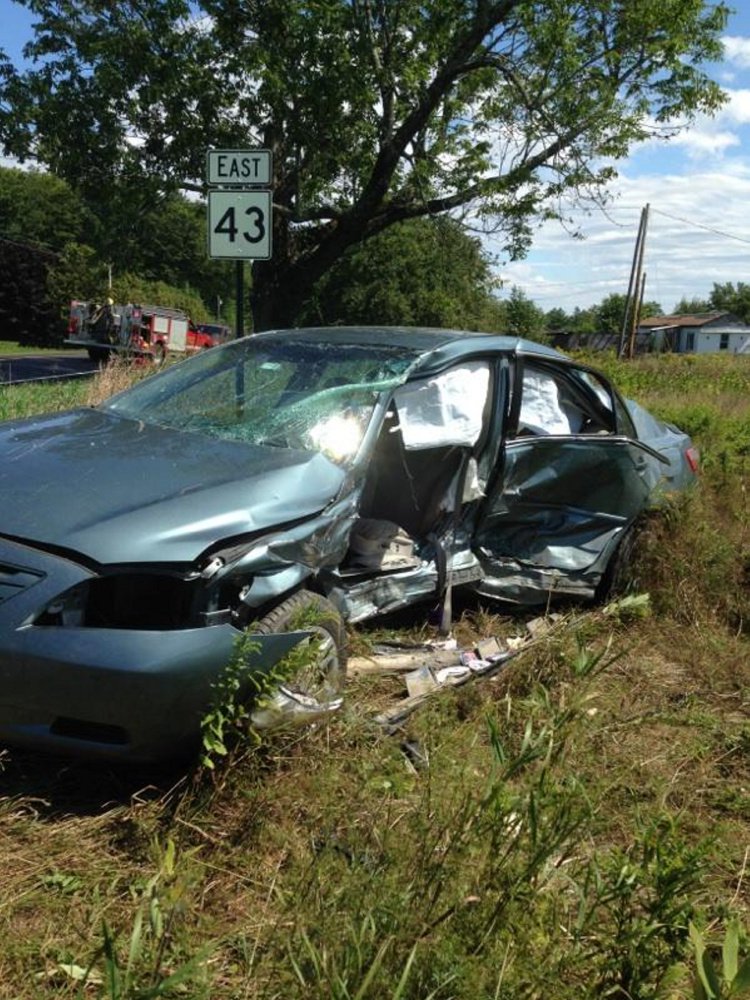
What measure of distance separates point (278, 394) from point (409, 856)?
244 centimetres

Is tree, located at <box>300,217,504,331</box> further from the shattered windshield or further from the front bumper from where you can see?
the front bumper

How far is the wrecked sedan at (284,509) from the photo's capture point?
2742 millimetres

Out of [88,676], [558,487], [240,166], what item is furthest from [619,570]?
[240,166]

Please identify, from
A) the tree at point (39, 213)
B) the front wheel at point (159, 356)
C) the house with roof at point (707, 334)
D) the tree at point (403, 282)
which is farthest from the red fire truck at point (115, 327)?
the house with roof at point (707, 334)

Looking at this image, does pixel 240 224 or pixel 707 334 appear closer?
pixel 240 224

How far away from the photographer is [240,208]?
7.39 meters

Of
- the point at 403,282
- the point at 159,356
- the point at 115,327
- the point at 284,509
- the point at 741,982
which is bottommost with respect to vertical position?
the point at 741,982

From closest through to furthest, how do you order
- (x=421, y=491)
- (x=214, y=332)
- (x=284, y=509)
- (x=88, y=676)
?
(x=88, y=676) < (x=284, y=509) < (x=421, y=491) < (x=214, y=332)

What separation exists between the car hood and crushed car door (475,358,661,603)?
140 centimetres

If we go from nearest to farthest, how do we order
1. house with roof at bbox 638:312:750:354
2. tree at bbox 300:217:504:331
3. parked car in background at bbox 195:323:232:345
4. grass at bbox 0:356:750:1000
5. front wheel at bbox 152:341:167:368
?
grass at bbox 0:356:750:1000 < front wheel at bbox 152:341:167:368 < tree at bbox 300:217:504:331 < parked car in background at bbox 195:323:232:345 < house with roof at bbox 638:312:750:354

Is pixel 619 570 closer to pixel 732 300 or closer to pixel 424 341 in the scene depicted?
pixel 424 341

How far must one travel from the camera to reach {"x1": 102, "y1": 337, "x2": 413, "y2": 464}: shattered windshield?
12.7 feet

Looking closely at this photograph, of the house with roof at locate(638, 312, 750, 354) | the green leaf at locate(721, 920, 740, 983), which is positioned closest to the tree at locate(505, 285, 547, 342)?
the house with roof at locate(638, 312, 750, 354)

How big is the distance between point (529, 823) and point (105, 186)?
18381 millimetres
